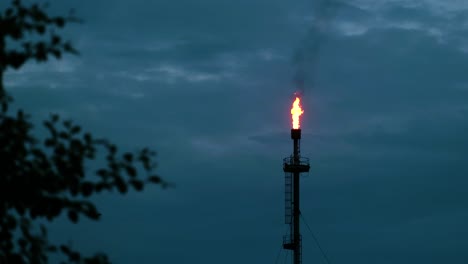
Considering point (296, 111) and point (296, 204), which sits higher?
point (296, 111)

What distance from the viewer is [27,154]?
507 inches

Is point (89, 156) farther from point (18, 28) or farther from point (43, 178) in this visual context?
point (18, 28)

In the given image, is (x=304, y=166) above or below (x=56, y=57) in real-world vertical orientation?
above

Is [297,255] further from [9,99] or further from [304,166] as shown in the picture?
[9,99]

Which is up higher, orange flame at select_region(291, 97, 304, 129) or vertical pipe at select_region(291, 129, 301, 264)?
orange flame at select_region(291, 97, 304, 129)

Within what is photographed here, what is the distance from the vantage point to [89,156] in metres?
12.9

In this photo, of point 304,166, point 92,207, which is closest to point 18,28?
point 92,207

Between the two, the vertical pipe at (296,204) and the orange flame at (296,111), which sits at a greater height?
the orange flame at (296,111)

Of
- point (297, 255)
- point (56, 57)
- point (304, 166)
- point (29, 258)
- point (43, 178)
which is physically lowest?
point (29, 258)

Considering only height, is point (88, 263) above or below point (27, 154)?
below

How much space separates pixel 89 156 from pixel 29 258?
4.73 feet

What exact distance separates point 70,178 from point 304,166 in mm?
61278

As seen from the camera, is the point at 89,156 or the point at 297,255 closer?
the point at 89,156

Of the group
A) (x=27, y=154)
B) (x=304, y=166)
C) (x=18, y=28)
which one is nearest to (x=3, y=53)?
(x=18, y=28)
